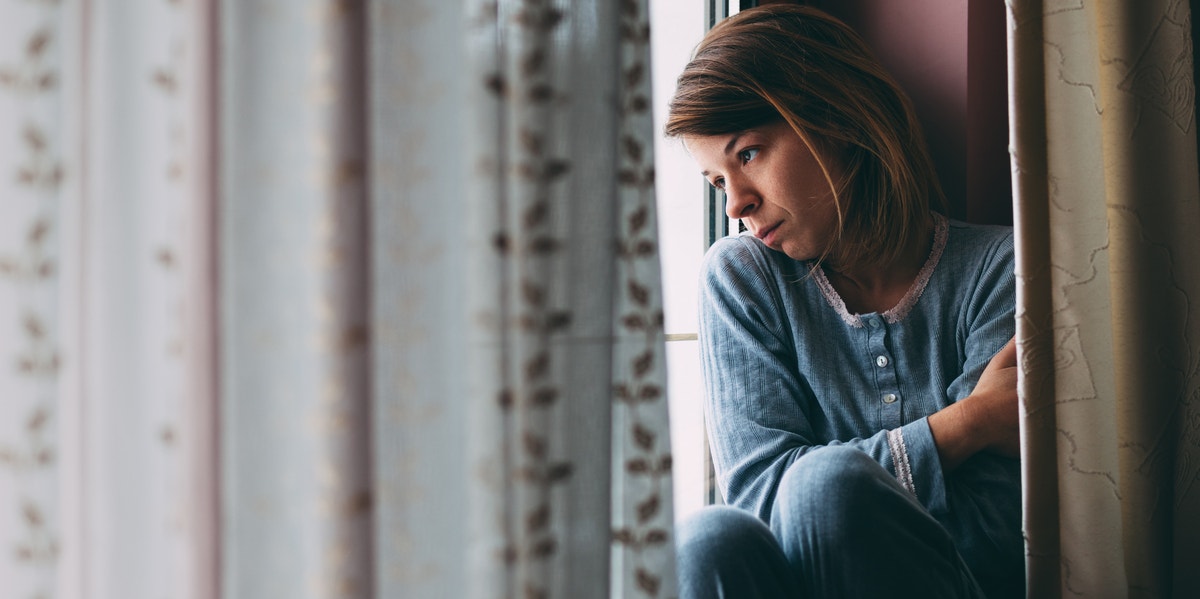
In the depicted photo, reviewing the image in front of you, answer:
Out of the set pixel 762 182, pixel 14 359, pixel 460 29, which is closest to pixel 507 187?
pixel 460 29

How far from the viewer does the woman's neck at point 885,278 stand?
1.28 meters

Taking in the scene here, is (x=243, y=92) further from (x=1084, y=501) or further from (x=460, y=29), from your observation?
(x=1084, y=501)

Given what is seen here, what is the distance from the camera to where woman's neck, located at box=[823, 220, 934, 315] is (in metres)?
1.28

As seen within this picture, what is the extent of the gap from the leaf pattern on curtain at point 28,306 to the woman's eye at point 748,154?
867 mm

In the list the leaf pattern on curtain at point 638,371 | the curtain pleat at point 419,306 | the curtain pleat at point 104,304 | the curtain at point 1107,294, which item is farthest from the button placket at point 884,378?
the curtain pleat at point 104,304

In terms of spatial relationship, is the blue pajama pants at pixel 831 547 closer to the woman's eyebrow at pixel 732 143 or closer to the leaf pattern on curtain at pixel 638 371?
the leaf pattern on curtain at pixel 638 371

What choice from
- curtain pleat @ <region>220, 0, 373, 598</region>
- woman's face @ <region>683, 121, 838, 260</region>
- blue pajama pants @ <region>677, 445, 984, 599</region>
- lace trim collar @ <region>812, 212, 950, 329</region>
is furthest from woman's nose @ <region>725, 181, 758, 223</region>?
curtain pleat @ <region>220, 0, 373, 598</region>

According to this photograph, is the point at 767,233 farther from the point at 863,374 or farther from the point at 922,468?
the point at 922,468

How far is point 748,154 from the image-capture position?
4.05ft

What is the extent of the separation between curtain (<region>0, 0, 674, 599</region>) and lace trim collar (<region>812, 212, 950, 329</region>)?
67cm

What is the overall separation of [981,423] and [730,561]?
399 millimetres

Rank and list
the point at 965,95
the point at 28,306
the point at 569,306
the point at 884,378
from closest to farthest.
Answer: the point at 28,306 < the point at 569,306 < the point at 884,378 < the point at 965,95

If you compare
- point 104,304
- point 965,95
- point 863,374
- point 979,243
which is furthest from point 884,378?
point 104,304

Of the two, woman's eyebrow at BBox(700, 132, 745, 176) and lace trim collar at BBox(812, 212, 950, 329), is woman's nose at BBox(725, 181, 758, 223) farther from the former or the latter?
lace trim collar at BBox(812, 212, 950, 329)
